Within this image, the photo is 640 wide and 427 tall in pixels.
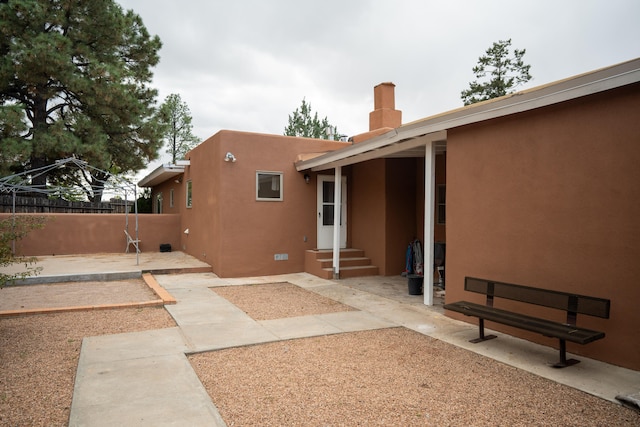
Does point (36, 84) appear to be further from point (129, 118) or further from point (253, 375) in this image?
point (253, 375)

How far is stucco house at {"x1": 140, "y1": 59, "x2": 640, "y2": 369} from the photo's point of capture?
13.4 feet

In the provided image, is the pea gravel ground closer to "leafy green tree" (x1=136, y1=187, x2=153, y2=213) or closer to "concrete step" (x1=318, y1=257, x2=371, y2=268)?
"concrete step" (x1=318, y1=257, x2=371, y2=268)

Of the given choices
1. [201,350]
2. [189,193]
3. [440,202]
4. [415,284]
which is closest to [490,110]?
[415,284]

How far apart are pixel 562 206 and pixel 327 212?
6.95 m

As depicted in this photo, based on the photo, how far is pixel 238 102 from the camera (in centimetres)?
3122

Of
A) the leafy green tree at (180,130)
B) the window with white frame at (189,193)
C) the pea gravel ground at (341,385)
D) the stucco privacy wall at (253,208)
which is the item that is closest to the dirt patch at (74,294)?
the pea gravel ground at (341,385)

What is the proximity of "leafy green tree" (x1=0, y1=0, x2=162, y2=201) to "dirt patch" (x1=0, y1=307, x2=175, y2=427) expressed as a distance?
857 centimetres

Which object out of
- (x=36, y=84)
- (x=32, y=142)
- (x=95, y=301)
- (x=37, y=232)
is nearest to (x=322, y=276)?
(x=95, y=301)

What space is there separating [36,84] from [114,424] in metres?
17.2

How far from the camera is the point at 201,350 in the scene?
4566mm

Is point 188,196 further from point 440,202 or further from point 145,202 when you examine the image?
point 145,202

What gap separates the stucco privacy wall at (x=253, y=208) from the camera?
9.80 metres

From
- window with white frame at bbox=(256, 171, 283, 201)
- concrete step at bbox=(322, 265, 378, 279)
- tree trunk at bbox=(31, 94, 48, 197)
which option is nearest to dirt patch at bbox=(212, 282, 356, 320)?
concrete step at bbox=(322, 265, 378, 279)

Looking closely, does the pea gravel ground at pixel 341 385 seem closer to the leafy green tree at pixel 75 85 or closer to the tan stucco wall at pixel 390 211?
the tan stucco wall at pixel 390 211
